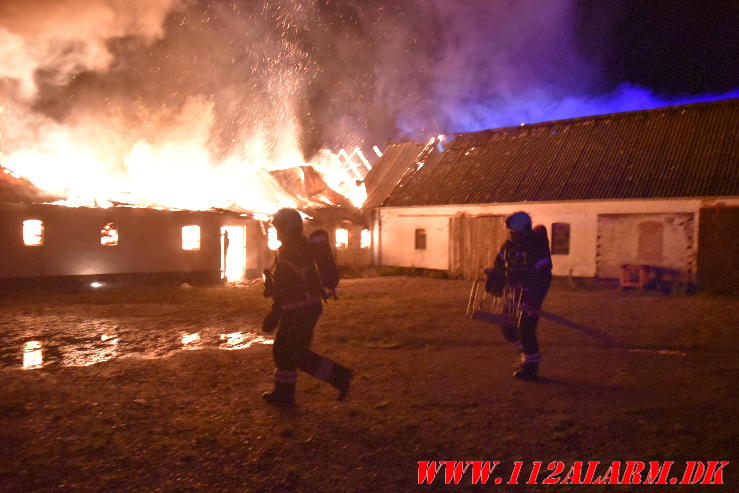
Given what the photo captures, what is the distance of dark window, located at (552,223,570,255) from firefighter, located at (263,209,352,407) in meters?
14.0

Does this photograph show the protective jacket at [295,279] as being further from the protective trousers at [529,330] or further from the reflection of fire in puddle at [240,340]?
the reflection of fire in puddle at [240,340]

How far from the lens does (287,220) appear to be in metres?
4.91

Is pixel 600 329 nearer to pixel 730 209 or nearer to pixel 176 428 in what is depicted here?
pixel 176 428

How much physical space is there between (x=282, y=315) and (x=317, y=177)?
22753mm

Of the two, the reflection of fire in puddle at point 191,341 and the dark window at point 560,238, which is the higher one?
the dark window at point 560,238

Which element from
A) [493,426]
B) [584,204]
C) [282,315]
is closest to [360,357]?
[282,315]

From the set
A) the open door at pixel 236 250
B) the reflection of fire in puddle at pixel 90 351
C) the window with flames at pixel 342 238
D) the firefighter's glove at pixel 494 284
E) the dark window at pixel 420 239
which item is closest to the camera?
the firefighter's glove at pixel 494 284

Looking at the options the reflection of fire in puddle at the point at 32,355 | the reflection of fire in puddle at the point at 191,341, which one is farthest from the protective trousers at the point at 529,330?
the reflection of fire in puddle at the point at 32,355

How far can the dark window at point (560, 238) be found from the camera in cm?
1717

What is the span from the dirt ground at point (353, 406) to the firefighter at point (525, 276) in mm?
349

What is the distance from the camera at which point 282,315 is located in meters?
4.75

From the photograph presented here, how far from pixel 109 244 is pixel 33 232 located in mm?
2013

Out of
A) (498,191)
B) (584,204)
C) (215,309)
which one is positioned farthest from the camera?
(498,191)

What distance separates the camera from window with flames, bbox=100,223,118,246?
16031 mm
